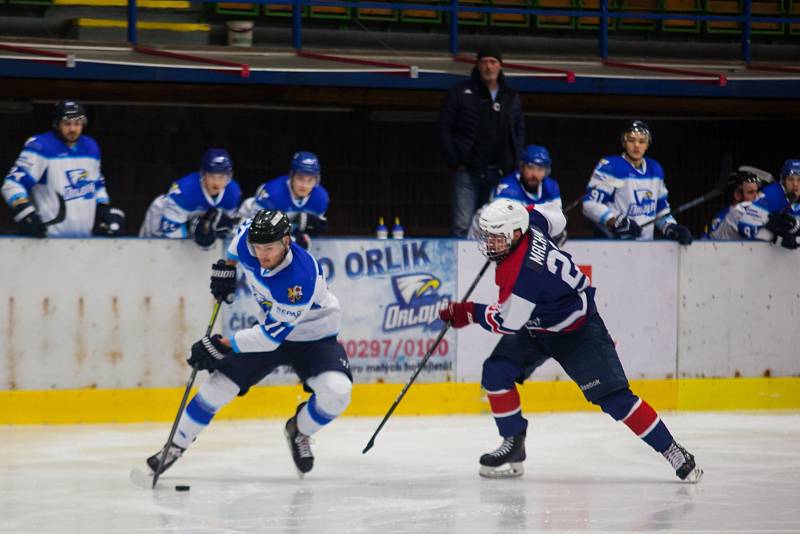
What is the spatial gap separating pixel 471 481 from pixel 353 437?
1474 mm

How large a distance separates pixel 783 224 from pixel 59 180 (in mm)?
4713

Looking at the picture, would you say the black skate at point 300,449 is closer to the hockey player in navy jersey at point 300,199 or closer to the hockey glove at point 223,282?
the hockey glove at point 223,282

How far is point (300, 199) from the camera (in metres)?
8.87

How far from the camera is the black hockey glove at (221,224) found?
8.59 metres

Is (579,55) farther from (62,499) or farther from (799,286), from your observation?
(62,499)

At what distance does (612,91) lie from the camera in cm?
1189

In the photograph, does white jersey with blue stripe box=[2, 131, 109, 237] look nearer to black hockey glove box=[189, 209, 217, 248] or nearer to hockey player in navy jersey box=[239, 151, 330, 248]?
black hockey glove box=[189, 209, 217, 248]

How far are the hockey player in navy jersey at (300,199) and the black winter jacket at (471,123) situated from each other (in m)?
1.07

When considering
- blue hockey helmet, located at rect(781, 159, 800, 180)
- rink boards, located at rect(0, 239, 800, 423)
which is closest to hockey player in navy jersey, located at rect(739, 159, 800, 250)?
blue hockey helmet, located at rect(781, 159, 800, 180)

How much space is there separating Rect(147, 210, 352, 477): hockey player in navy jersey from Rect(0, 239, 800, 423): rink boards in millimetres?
1785

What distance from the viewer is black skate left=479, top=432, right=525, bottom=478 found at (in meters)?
6.94

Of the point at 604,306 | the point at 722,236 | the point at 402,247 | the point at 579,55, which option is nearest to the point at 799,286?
the point at 722,236

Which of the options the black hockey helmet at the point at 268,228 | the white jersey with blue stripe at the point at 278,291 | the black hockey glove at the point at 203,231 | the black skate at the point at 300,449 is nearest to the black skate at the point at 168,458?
the black skate at the point at 300,449

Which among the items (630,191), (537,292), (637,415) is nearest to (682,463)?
(637,415)
